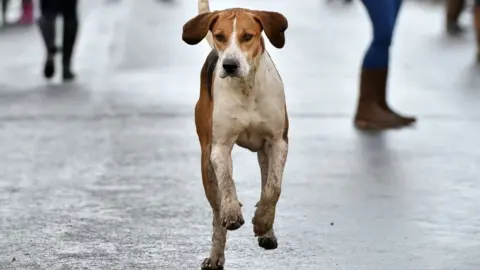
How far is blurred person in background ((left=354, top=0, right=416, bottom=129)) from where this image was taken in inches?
418

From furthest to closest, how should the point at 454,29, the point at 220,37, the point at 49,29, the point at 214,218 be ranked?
1. the point at 454,29
2. the point at 49,29
3. the point at 214,218
4. the point at 220,37

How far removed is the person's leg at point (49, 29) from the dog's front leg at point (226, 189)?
8.54 meters

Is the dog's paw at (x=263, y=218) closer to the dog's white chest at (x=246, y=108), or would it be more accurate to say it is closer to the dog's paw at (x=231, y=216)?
the dog's paw at (x=231, y=216)

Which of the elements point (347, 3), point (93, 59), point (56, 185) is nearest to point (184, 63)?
point (93, 59)

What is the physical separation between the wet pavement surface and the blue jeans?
60 cm

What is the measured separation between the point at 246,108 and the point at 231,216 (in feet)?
1.69

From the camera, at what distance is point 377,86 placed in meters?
10.9

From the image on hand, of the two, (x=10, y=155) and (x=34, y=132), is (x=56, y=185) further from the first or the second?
(x=34, y=132)

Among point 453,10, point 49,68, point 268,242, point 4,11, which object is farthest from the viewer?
point 4,11

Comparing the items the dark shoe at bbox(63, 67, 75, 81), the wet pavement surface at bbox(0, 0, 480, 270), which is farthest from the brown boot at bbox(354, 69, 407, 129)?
the dark shoe at bbox(63, 67, 75, 81)

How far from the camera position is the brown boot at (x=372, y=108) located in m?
10.9

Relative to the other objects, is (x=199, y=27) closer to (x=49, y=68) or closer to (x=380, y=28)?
(x=380, y=28)

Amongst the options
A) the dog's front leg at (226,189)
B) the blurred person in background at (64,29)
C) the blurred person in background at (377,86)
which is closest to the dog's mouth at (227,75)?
the dog's front leg at (226,189)

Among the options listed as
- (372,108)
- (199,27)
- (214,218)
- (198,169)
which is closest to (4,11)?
(372,108)
